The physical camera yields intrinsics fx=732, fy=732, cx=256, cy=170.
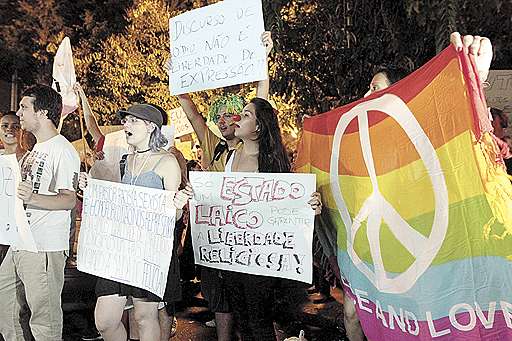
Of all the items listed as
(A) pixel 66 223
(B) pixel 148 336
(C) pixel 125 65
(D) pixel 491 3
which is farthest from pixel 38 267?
(C) pixel 125 65

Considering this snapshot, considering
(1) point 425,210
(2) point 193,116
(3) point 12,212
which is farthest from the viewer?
(2) point 193,116

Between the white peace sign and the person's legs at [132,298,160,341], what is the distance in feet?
3.53

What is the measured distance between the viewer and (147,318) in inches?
150

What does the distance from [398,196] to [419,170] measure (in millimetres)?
190

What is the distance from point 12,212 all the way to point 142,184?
77 cm

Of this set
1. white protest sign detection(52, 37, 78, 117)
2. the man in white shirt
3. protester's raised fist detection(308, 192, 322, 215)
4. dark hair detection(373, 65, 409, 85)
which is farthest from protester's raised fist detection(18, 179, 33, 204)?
dark hair detection(373, 65, 409, 85)

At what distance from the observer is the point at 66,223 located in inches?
157

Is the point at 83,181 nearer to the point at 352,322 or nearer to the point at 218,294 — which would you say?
the point at 218,294

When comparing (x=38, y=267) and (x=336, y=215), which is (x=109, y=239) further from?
(x=336, y=215)

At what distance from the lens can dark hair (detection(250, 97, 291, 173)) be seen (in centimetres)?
392

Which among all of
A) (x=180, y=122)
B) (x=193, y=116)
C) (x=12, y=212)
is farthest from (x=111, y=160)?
(x=180, y=122)

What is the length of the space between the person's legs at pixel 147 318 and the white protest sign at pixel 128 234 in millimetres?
130

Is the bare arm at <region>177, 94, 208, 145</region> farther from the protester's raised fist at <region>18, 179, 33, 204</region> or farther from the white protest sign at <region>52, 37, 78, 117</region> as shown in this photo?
the protester's raised fist at <region>18, 179, 33, 204</region>

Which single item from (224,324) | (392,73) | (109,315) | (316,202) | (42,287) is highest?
(392,73)
